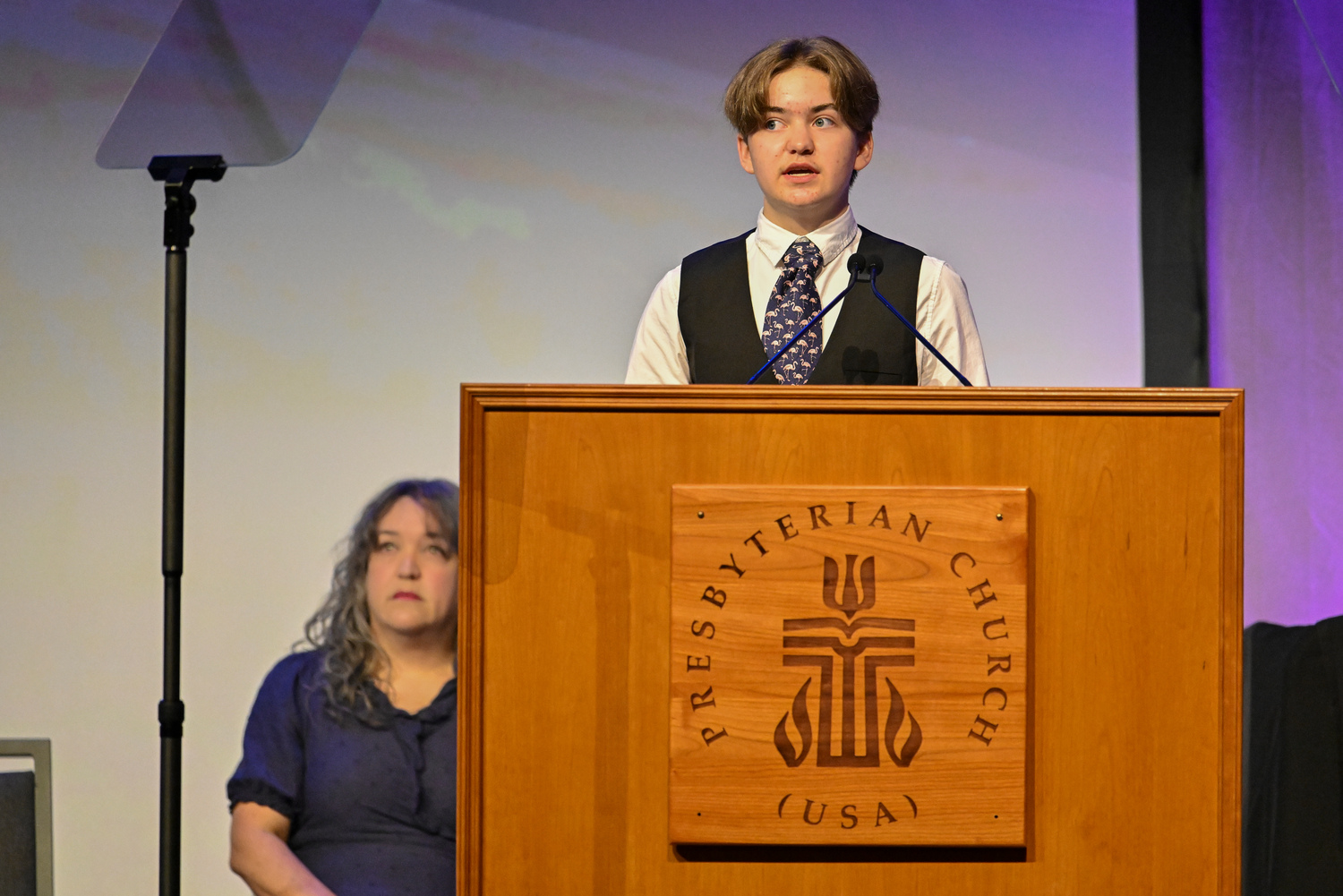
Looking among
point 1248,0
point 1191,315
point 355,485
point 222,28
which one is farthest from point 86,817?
point 1248,0

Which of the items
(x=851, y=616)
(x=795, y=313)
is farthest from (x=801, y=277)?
(x=851, y=616)

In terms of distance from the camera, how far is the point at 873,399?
1.19 m

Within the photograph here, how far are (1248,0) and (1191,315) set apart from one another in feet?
2.31

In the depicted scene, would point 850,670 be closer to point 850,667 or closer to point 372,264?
point 850,667

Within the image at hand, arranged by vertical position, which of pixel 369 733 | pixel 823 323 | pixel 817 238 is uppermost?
pixel 817 238

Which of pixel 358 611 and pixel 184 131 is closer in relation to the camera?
pixel 184 131

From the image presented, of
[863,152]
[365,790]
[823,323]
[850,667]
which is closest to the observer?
[850,667]

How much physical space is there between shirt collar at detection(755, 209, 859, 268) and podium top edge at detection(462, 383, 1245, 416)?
26.3 inches

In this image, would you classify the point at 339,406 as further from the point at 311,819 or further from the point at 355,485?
the point at 311,819

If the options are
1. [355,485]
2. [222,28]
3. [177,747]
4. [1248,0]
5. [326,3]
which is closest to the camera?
[177,747]

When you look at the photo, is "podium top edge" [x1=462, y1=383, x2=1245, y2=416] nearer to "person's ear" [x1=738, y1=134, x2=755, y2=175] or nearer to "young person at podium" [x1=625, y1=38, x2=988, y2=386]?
"young person at podium" [x1=625, y1=38, x2=988, y2=386]

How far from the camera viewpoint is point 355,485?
247cm

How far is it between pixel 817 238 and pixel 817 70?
0.25 metres

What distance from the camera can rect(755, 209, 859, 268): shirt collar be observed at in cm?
183
